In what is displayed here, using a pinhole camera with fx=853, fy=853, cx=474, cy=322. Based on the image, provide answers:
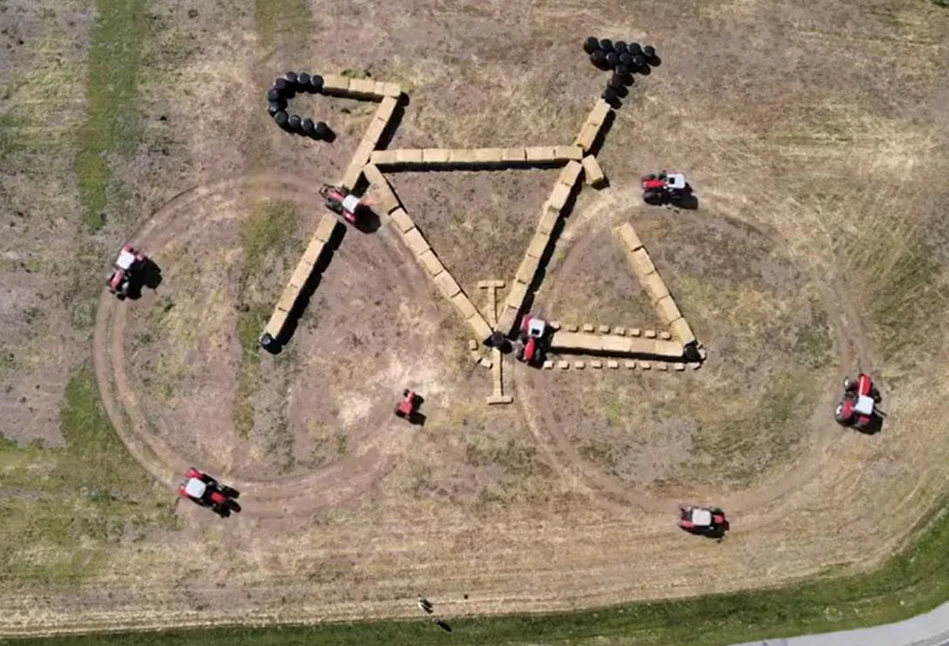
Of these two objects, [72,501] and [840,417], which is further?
[840,417]

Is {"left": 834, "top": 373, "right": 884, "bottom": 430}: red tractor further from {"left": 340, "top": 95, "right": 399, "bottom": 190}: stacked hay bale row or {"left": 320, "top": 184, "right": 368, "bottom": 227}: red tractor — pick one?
{"left": 340, "top": 95, "right": 399, "bottom": 190}: stacked hay bale row

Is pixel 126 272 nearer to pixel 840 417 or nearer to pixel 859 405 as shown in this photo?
pixel 840 417

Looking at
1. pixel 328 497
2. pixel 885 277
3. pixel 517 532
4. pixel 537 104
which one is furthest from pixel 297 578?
pixel 885 277

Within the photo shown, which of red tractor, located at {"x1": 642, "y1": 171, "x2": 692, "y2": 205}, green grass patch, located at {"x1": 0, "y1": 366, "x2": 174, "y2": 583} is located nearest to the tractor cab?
green grass patch, located at {"x1": 0, "y1": 366, "x2": 174, "y2": 583}

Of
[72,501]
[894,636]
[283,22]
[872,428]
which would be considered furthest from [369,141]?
[894,636]

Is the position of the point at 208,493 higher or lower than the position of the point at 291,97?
lower

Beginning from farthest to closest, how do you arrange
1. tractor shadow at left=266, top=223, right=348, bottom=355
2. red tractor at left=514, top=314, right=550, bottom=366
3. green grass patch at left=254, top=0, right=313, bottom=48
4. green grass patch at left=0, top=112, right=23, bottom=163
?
green grass patch at left=254, top=0, right=313, bottom=48
green grass patch at left=0, top=112, right=23, bottom=163
tractor shadow at left=266, top=223, right=348, bottom=355
red tractor at left=514, top=314, right=550, bottom=366
